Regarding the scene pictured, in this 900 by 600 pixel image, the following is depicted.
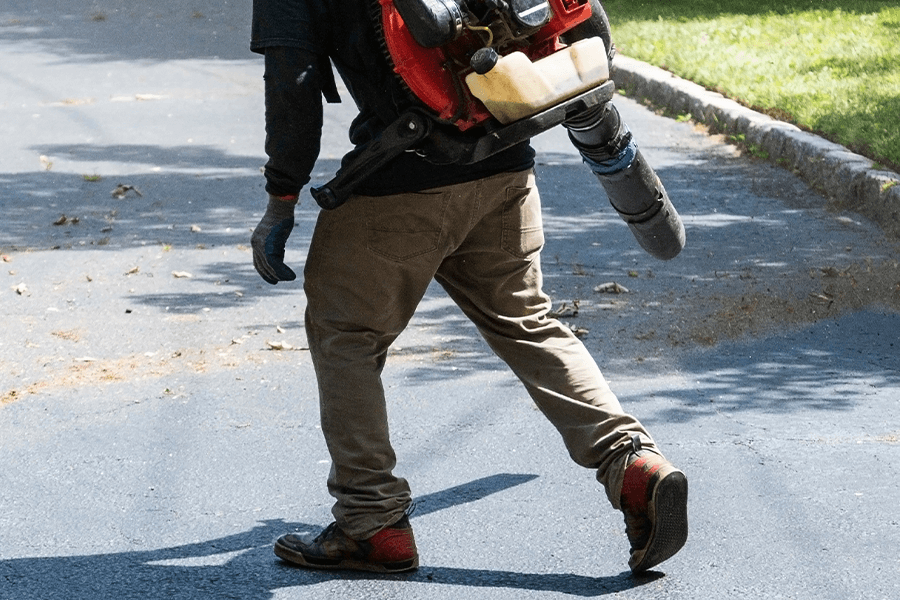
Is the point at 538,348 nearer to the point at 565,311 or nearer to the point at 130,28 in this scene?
the point at 565,311

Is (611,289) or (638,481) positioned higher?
(638,481)

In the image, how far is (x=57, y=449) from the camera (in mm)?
4352

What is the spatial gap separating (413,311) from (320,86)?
62cm

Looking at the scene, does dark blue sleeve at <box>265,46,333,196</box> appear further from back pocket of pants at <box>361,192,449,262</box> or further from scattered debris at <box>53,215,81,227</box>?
scattered debris at <box>53,215,81,227</box>

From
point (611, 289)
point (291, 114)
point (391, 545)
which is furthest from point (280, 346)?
point (291, 114)

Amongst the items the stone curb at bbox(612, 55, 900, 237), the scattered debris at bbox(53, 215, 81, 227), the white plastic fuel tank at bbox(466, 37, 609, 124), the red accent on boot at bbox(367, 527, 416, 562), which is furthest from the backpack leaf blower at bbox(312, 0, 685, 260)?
the scattered debris at bbox(53, 215, 81, 227)

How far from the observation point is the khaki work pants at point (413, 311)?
321cm

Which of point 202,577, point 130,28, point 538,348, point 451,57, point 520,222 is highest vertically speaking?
point 451,57

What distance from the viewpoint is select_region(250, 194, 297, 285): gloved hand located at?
3246 millimetres

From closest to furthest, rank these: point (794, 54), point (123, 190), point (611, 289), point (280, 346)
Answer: point (280, 346), point (611, 289), point (123, 190), point (794, 54)

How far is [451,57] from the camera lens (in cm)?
298

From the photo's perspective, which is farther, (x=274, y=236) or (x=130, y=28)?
(x=130, y=28)

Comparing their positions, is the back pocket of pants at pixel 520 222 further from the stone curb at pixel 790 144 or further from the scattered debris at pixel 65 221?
the scattered debris at pixel 65 221

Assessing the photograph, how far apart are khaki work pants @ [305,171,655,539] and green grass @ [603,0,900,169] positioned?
16.9 ft
